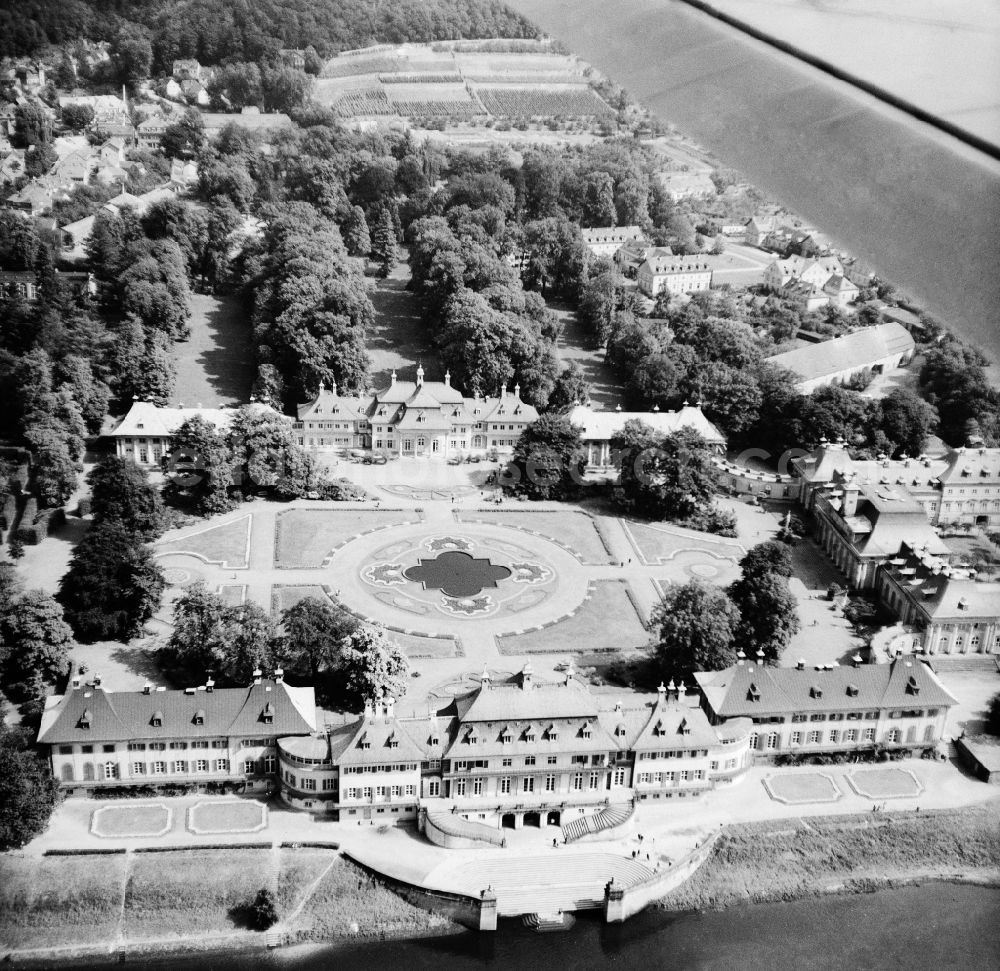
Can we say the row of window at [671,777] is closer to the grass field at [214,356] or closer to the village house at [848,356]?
the village house at [848,356]

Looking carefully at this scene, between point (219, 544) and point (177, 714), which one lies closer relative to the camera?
point (177, 714)

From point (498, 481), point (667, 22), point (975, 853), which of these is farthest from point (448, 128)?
point (667, 22)

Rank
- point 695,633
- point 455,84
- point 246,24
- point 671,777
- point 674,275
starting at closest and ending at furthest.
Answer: point 671,777 → point 695,633 → point 674,275 → point 246,24 → point 455,84

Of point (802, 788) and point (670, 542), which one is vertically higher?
point (802, 788)

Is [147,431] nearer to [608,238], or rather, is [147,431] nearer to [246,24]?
[608,238]

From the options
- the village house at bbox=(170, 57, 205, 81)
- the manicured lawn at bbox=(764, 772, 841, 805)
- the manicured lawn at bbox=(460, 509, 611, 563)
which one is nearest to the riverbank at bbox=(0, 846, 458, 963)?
the manicured lawn at bbox=(764, 772, 841, 805)

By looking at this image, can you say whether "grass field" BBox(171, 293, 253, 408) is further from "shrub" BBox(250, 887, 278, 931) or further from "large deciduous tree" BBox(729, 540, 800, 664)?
→ "shrub" BBox(250, 887, 278, 931)

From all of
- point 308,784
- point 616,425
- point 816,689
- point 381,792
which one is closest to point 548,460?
point 616,425
